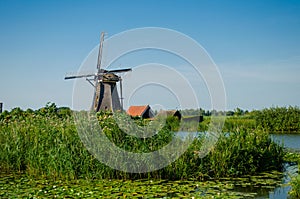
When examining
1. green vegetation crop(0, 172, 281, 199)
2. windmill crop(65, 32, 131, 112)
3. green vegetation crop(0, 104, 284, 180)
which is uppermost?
windmill crop(65, 32, 131, 112)

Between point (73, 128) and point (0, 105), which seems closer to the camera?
point (73, 128)

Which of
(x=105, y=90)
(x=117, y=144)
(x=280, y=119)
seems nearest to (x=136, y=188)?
(x=117, y=144)

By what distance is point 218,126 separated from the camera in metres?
8.55

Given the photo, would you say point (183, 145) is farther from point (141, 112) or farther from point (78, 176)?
point (141, 112)

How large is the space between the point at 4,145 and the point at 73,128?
1869mm

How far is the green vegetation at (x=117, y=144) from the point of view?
7.11m

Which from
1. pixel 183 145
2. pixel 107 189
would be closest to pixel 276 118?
pixel 183 145

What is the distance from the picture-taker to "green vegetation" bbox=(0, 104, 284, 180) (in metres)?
7.11

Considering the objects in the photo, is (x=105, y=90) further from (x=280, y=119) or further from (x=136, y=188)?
(x=136, y=188)

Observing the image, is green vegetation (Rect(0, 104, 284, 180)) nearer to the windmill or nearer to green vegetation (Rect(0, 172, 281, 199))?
green vegetation (Rect(0, 172, 281, 199))

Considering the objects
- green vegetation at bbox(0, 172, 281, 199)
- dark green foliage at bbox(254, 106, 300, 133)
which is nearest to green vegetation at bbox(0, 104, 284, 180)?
green vegetation at bbox(0, 172, 281, 199)

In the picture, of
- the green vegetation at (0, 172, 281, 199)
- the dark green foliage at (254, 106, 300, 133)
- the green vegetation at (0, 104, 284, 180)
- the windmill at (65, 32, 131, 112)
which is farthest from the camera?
the dark green foliage at (254, 106, 300, 133)

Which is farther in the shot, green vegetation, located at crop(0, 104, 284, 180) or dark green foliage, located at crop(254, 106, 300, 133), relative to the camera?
dark green foliage, located at crop(254, 106, 300, 133)

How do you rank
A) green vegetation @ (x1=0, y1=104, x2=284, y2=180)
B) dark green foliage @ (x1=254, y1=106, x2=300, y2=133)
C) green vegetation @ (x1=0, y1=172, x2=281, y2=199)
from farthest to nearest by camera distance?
dark green foliage @ (x1=254, y1=106, x2=300, y2=133)
green vegetation @ (x1=0, y1=104, x2=284, y2=180)
green vegetation @ (x1=0, y1=172, x2=281, y2=199)
